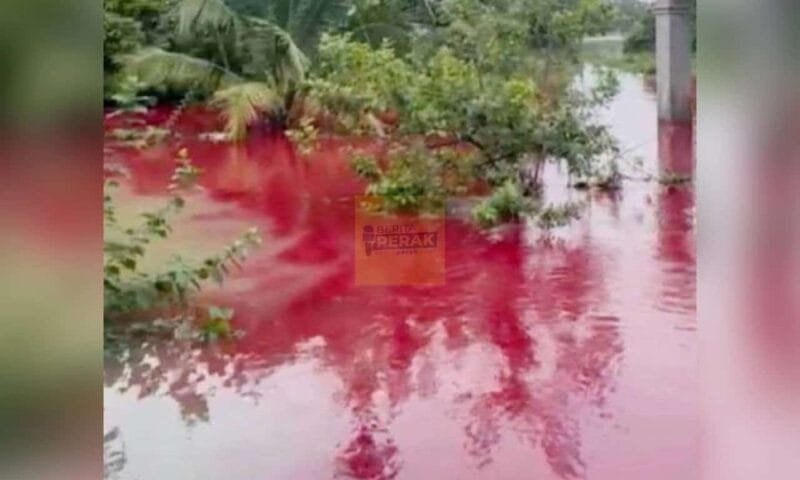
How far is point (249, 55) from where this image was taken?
1521 millimetres

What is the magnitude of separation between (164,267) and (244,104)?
31 centimetres

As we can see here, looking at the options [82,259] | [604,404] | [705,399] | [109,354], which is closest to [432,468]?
[604,404]

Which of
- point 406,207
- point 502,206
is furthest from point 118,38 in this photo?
point 502,206

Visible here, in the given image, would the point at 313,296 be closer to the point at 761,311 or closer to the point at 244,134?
the point at 244,134

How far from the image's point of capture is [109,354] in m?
1.27

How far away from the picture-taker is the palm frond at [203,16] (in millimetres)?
1460

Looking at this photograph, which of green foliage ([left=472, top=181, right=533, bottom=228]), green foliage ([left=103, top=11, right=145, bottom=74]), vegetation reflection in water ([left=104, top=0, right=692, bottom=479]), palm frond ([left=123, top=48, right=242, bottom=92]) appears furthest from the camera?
green foliage ([left=472, top=181, right=533, bottom=228])
